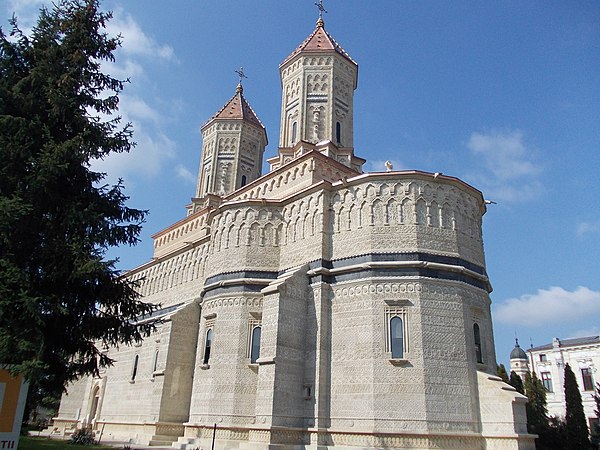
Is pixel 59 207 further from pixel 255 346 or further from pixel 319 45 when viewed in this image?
pixel 319 45

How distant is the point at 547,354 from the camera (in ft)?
165

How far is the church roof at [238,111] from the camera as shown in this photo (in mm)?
32969

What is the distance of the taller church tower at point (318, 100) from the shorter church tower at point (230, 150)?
638 centimetres

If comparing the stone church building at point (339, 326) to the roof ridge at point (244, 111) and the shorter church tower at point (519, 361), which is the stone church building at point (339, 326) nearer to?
the roof ridge at point (244, 111)

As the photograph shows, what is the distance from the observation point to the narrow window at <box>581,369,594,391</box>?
4502 centimetres

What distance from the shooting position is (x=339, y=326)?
17.5 meters

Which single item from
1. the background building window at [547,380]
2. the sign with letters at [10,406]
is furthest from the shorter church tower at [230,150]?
the background building window at [547,380]

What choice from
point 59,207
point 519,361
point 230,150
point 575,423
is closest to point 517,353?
point 519,361

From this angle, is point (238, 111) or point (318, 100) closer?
point (318, 100)

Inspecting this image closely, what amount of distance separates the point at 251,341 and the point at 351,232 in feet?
18.6

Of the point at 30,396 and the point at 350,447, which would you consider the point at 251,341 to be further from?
the point at 30,396

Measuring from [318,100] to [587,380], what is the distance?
3862cm

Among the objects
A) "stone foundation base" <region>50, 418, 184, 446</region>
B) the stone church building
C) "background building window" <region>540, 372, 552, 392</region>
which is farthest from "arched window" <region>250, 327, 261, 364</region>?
"background building window" <region>540, 372, 552, 392</region>

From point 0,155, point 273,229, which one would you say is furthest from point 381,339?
point 0,155
